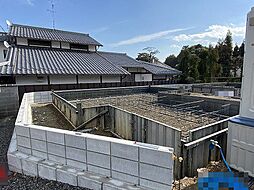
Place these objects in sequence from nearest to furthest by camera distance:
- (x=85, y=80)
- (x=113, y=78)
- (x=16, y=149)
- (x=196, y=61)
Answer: (x=16, y=149), (x=85, y=80), (x=113, y=78), (x=196, y=61)

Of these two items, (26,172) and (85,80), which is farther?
(85,80)

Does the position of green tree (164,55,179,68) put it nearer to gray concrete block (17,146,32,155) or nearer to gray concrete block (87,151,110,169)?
gray concrete block (17,146,32,155)

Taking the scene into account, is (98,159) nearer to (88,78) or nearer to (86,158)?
(86,158)

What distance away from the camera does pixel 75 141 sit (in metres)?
2.09

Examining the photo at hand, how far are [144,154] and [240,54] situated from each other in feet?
87.4

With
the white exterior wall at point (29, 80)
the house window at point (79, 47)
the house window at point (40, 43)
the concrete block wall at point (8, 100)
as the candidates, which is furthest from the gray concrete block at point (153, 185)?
the house window at point (79, 47)

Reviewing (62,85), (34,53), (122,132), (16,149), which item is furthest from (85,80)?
(16,149)

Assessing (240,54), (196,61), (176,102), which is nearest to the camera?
(176,102)

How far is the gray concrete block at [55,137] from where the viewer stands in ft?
A: 7.15

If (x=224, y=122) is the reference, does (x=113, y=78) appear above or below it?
above

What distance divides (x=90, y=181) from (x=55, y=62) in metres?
10.5

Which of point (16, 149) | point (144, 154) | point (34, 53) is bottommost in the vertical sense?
point (16, 149)

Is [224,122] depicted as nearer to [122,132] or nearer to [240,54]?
[122,132]

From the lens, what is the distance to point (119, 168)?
6.18 ft
